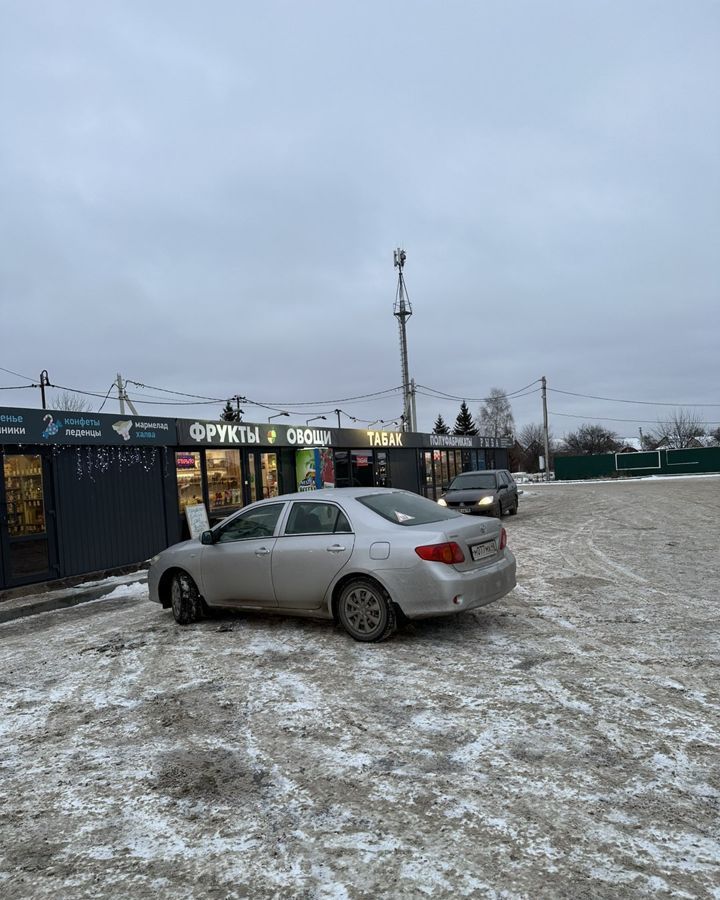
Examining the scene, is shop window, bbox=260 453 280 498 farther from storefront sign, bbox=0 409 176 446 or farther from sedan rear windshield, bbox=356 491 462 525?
sedan rear windshield, bbox=356 491 462 525

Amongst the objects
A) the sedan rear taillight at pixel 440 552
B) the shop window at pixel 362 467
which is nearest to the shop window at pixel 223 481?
the shop window at pixel 362 467

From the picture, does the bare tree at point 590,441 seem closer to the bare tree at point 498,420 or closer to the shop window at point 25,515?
the bare tree at point 498,420

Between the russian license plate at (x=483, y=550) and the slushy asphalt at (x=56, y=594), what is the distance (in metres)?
7.01

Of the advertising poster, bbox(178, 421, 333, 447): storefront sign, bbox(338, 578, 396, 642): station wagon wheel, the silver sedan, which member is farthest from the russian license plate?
the advertising poster

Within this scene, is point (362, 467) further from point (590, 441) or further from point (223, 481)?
point (590, 441)

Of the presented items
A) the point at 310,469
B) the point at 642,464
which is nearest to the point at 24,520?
the point at 310,469

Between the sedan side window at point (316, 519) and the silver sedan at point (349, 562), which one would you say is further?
the sedan side window at point (316, 519)

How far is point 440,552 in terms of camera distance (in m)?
6.00

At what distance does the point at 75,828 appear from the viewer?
3266 mm

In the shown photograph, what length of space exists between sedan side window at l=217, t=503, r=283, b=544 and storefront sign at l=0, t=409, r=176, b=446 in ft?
18.9

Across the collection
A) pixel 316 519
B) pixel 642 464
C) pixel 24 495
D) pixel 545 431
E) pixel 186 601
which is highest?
pixel 545 431

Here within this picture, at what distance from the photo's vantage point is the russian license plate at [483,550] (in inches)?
249

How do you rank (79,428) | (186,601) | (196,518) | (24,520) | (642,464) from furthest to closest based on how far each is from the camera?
1. (642,464)
2. (196,518)
3. (79,428)
4. (24,520)
5. (186,601)

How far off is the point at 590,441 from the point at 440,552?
9918 centimetres
